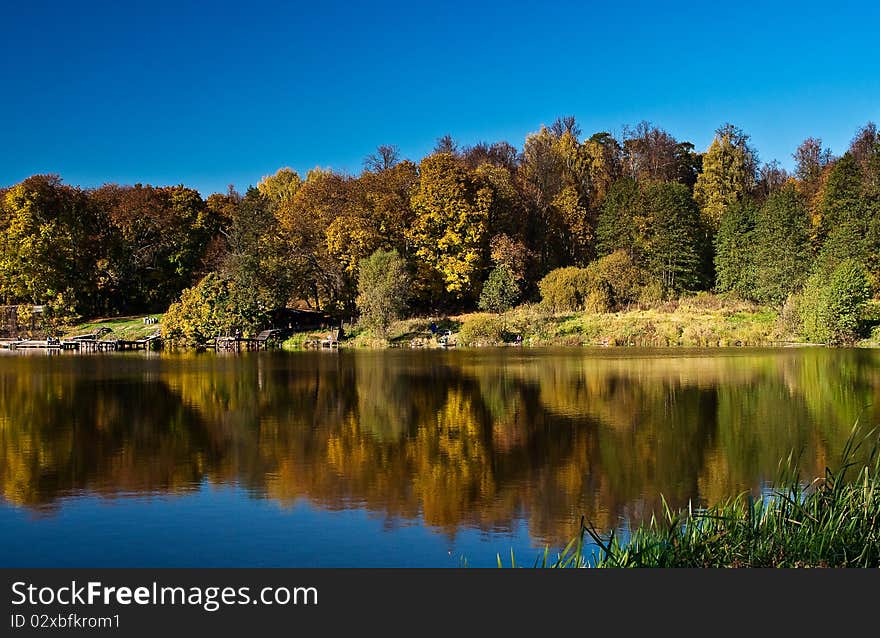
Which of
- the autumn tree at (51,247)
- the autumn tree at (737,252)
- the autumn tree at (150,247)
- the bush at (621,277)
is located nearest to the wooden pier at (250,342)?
the autumn tree at (150,247)

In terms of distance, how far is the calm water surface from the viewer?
888 cm

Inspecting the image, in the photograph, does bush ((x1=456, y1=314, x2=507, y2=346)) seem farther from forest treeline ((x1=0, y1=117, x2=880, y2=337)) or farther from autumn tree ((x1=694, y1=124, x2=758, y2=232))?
autumn tree ((x1=694, y1=124, x2=758, y2=232))

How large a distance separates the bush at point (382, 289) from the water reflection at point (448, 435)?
1486 centimetres

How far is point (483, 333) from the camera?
142 feet

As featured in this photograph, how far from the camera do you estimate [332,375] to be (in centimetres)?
2797

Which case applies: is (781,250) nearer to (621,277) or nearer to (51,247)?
(621,277)

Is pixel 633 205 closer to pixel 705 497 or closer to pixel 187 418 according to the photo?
pixel 187 418

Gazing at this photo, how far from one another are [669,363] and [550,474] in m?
19.1

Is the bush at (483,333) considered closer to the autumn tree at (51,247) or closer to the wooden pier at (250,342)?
the wooden pier at (250,342)

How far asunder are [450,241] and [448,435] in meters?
34.2

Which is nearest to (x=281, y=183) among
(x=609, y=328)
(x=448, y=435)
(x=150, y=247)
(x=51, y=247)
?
(x=150, y=247)

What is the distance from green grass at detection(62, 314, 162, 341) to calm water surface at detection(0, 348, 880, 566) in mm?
22594

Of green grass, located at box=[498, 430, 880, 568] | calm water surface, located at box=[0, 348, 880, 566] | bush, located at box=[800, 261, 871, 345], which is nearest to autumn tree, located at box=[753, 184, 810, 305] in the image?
bush, located at box=[800, 261, 871, 345]

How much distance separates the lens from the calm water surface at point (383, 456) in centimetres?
888
